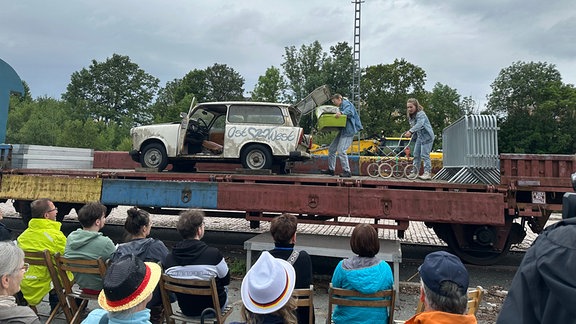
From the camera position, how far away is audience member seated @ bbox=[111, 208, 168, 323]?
3.60 meters

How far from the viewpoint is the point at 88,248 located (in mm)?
3814

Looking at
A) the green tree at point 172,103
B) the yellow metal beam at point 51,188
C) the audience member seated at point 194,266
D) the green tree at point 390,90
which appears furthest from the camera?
the green tree at point 172,103

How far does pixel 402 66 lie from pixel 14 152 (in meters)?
32.0

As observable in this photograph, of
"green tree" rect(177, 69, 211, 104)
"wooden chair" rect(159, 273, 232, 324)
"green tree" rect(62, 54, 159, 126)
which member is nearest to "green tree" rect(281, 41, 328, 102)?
"green tree" rect(177, 69, 211, 104)

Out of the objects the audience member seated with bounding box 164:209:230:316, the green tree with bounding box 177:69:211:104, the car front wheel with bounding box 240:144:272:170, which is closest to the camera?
the audience member seated with bounding box 164:209:230:316

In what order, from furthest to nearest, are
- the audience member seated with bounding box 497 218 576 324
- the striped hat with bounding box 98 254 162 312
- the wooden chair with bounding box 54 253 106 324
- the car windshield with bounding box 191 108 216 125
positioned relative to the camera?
the car windshield with bounding box 191 108 216 125
the wooden chair with bounding box 54 253 106 324
the striped hat with bounding box 98 254 162 312
the audience member seated with bounding box 497 218 576 324

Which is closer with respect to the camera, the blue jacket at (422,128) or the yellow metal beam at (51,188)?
the yellow metal beam at (51,188)

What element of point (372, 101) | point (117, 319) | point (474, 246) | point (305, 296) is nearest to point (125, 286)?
point (117, 319)

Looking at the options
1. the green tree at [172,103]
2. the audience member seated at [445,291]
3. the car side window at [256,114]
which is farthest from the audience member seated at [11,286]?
the green tree at [172,103]

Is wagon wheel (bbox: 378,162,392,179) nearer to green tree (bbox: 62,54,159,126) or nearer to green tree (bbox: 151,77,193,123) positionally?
green tree (bbox: 151,77,193,123)

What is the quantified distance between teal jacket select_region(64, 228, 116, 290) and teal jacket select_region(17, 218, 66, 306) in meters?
0.44

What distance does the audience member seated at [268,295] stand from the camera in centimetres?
→ 220

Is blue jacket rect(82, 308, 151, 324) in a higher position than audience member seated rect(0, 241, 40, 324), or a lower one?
lower

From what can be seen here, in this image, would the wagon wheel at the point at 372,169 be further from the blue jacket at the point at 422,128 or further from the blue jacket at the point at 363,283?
the blue jacket at the point at 363,283
